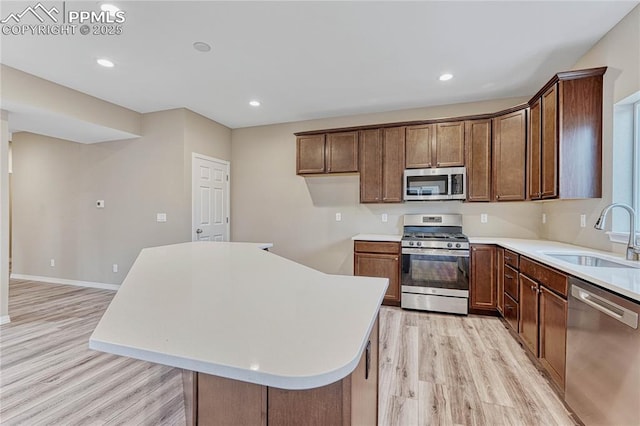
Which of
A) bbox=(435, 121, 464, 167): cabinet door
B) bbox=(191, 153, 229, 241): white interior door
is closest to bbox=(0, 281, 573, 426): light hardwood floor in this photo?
bbox=(191, 153, 229, 241): white interior door

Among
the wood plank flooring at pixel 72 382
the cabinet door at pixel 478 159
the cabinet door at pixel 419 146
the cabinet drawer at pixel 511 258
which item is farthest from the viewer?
the cabinet door at pixel 419 146

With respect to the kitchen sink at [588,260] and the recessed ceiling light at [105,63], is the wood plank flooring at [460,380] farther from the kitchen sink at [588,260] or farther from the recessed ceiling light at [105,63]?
the recessed ceiling light at [105,63]

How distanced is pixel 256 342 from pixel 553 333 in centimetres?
225

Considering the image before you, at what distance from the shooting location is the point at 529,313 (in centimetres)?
245

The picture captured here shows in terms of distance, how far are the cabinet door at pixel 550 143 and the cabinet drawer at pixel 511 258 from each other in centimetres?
63

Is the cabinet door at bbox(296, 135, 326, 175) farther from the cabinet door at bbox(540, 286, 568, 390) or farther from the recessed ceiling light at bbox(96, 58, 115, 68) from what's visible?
the cabinet door at bbox(540, 286, 568, 390)

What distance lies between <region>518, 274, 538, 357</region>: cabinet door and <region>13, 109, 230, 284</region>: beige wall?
4064 mm

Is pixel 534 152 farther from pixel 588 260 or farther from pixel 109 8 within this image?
pixel 109 8

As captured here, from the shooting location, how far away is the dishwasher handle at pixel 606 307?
4.30 feet

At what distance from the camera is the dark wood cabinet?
145 inches

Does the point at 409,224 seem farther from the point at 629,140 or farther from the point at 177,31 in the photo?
the point at 177,31

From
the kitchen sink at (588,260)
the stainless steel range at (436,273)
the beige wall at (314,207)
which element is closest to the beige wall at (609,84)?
the kitchen sink at (588,260)

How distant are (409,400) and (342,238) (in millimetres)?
2687

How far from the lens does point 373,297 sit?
1215 millimetres
